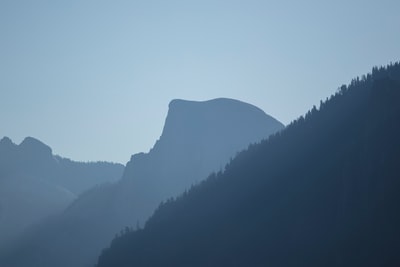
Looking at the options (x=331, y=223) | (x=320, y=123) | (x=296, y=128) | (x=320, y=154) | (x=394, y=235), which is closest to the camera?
(x=394, y=235)

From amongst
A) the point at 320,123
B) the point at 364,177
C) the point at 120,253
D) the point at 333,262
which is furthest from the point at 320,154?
the point at 120,253

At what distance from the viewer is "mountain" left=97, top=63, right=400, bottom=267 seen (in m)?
113

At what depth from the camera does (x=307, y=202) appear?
439ft

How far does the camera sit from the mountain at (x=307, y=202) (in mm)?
112688

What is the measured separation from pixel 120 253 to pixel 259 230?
65.6 m

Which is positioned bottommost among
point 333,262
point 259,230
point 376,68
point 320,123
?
point 333,262

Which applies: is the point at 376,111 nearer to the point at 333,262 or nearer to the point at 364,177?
the point at 364,177

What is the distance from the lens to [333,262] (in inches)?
4345

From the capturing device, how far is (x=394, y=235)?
10406cm

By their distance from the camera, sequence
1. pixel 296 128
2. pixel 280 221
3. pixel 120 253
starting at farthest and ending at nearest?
pixel 120 253, pixel 296 128, pixel 280 221

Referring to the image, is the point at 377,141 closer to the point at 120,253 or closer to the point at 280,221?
the point at 280,221

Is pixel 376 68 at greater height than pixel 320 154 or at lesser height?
greater

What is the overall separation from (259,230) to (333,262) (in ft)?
107

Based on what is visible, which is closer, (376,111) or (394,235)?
(394,235)
